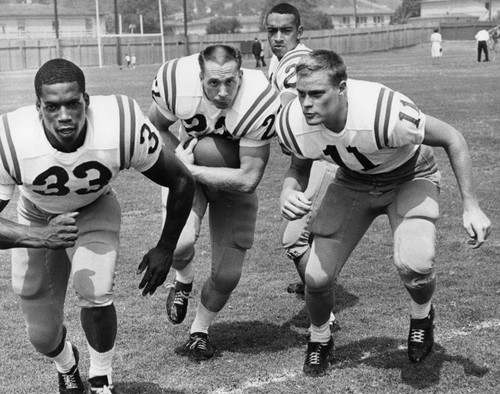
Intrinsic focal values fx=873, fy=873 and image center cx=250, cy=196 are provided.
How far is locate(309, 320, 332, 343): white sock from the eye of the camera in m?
5.06

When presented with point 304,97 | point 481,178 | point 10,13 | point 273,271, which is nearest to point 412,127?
point 304,97

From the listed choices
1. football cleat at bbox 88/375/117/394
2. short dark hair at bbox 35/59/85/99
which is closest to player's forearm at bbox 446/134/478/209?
short dark hair at bbox 35/59/85/99

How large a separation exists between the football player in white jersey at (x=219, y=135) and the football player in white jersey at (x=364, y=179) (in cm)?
29

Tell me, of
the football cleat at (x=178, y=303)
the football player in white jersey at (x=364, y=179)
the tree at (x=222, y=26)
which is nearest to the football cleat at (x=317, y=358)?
the football player in white jersey at (x=364, y=179)

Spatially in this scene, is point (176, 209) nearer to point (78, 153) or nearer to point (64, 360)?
point (78, 153)

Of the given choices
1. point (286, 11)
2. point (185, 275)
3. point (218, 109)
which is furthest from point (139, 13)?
point (218, 109)

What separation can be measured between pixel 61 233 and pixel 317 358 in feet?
5.73

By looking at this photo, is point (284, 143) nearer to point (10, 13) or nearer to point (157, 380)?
point (157, 380)

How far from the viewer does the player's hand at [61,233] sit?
4039 millimetres

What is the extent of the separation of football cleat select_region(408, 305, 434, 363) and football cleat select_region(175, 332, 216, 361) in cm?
122

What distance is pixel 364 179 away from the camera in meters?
5.10

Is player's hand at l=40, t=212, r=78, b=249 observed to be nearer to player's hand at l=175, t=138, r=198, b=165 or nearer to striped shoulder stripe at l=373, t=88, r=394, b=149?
player's hand at l=175, t=138, r=198, b=165

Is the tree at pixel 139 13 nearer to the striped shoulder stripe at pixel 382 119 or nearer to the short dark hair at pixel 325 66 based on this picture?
the short dark hair at pixel 325 66

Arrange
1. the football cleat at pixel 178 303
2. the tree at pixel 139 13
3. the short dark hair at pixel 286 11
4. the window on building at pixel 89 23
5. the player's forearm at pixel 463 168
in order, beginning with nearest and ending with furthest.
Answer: the player's forearm at pixel 463 168
the football cleat at pixel 178 303
the short dark hair at pixel 286 11
the window on building at pixel 89 23
the tree at pixel 139 13
